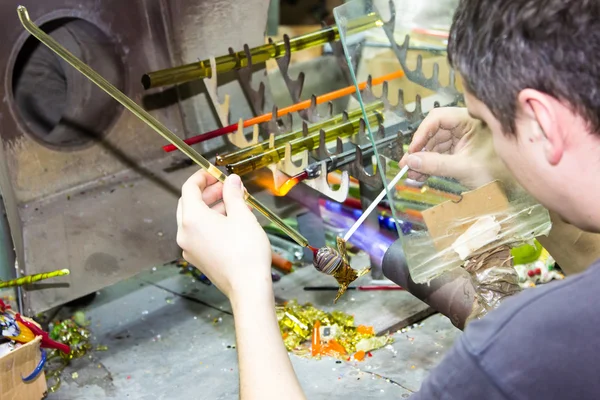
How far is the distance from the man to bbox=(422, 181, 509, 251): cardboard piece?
1.50ft

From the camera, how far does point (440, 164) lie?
1.45 m

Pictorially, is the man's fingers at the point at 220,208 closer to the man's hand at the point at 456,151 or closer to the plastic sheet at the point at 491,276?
the man's hand at the point at 456,151

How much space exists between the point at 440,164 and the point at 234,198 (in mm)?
459

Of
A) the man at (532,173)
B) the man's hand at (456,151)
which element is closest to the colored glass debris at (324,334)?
the man's hand at (456,151)

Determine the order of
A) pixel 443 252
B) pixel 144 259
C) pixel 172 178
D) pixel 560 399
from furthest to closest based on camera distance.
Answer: pixel 172 178 < pixel 144 259 < pixel 443 252 < pixel 560 399

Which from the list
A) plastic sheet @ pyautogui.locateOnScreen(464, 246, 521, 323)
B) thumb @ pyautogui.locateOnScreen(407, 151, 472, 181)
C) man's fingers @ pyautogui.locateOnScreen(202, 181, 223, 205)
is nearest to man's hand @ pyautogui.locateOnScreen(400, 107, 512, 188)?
thumb @ pyautogui.locateOnScreen(407, 151, 472, 181)

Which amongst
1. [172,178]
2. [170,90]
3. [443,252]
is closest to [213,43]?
[170,90]

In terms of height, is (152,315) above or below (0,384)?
below

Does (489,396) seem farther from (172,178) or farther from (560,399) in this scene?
(172,178)

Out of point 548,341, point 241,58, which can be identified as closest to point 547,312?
point 548,341

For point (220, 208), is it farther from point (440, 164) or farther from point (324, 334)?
point (324, 334)

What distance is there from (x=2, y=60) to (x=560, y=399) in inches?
60.1

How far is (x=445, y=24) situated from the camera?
6.73ft

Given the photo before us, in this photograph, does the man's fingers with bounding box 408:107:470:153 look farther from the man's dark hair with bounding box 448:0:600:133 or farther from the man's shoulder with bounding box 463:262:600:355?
the man's shoulder with bounding box 463:262:600:355
